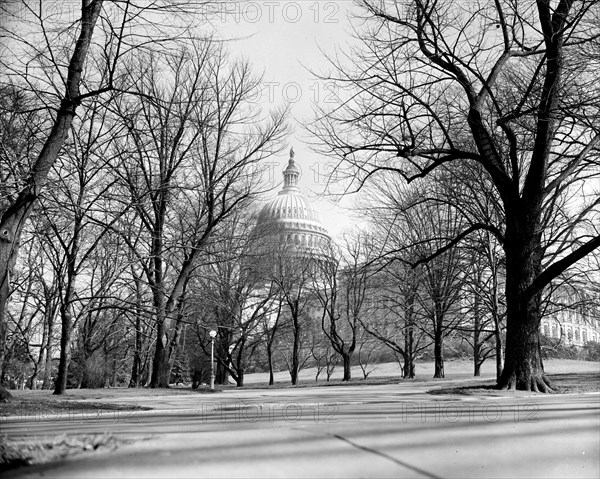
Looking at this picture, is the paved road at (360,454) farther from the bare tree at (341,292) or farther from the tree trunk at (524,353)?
the bare tree at (341,292)

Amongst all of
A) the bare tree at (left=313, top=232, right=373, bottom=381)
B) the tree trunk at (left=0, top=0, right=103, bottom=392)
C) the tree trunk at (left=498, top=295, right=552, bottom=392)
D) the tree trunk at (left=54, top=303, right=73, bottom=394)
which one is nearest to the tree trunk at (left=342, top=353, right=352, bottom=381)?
the bare tree at (left=313, top=232, right=373, bottom=381)

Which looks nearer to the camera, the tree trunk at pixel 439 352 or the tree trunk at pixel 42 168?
the tree trunk at pixel 42 168

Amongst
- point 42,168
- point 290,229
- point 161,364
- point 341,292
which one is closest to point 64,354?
point 161,364

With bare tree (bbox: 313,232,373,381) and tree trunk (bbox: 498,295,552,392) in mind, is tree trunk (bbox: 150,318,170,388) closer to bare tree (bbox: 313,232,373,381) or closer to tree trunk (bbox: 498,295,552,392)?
tree trunk (bbox: 498,295,552,392)

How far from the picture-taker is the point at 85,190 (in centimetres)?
1339

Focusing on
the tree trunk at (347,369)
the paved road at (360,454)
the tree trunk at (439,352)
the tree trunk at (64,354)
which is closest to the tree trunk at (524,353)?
the paved road at (360,454)

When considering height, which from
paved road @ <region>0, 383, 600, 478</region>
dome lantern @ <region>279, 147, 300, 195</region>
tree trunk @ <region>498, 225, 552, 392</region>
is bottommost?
paved road @ <region>0, 383, 600, 478</region>

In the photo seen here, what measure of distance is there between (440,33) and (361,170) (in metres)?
2.46

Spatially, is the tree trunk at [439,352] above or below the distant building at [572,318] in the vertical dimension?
below

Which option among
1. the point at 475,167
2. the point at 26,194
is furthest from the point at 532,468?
the point at 475,167

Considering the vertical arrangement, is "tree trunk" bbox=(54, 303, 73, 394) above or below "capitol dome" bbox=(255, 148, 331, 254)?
below

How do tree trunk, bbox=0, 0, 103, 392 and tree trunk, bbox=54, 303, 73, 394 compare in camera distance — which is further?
tree trunk, bbox=54, 303, 73, 394

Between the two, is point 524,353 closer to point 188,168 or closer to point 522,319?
point 522,319

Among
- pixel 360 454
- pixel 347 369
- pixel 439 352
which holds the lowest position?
pixel 347 369
